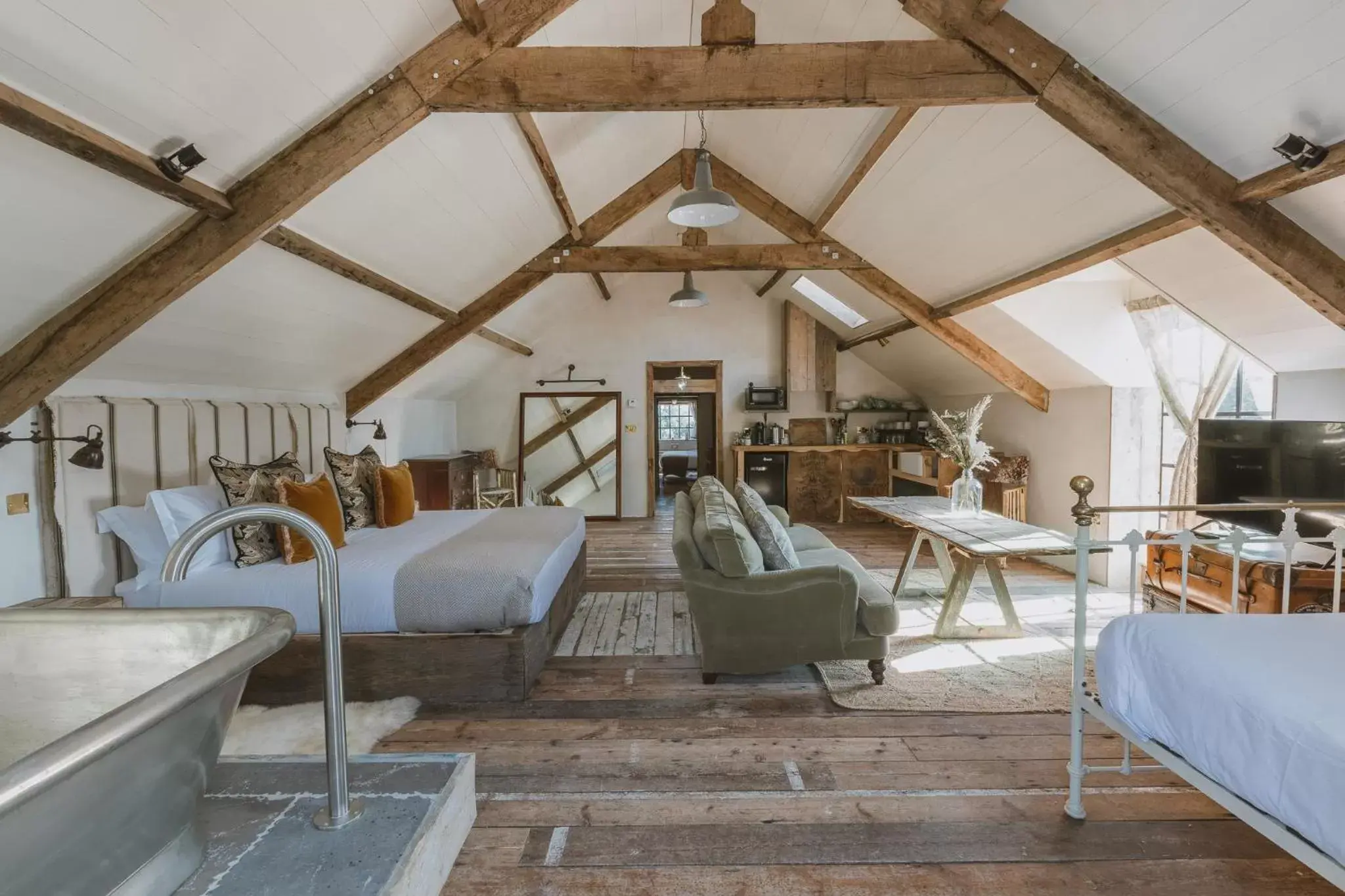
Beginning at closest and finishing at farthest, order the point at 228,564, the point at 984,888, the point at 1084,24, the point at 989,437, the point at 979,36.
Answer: the point at 984,888
the point at 1084,24
the point at 979,36
the point at 228,564
the point at 989,437

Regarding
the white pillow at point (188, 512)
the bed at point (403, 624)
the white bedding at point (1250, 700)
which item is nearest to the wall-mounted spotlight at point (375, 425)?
the white pillow at point (188, 512)

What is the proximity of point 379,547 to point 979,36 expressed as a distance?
359 cm

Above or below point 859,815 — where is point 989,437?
above

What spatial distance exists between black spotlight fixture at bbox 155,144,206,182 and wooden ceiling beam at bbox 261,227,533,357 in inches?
27.3

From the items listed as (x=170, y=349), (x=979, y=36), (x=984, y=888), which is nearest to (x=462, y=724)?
(x=984, y=888)

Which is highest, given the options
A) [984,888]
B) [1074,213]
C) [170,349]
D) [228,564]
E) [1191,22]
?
[1191,22]

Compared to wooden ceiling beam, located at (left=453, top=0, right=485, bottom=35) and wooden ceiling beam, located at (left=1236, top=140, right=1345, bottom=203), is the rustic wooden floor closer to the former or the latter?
wooden ceiling beam, located at (left=1236, top=140, right=1345, bottom=203)

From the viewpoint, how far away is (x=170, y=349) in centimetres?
315

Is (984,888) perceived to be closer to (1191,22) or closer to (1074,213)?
(1191,22)

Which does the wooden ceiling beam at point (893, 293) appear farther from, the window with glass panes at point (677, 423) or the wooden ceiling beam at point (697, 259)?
the window with glass panes at point (677, 423)

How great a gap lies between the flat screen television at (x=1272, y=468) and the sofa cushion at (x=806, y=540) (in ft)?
6.68

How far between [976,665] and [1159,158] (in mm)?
2405

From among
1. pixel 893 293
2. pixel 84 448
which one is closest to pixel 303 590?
pixel 84 448

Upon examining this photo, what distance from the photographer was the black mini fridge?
7.18 m
